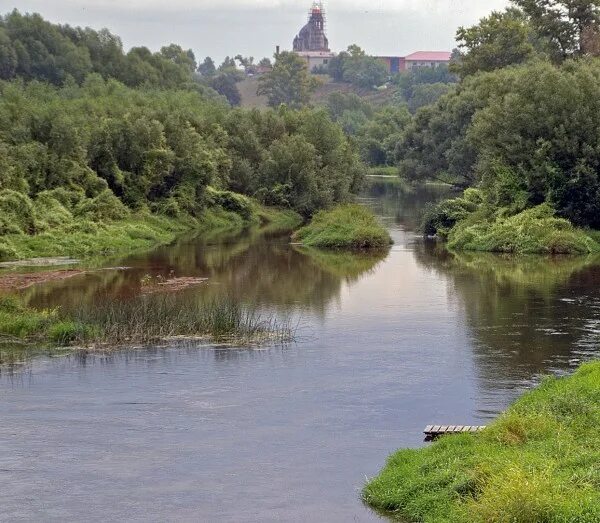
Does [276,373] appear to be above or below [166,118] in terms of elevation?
below

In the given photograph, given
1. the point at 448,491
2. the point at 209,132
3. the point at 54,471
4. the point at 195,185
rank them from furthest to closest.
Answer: the point at 209,132
the point at 195,185
the point at 54,471
the point at 448,491

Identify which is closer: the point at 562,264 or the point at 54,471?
the point at 54,471

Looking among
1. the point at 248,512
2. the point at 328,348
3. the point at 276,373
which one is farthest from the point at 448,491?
the point at 328,348

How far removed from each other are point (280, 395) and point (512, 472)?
10.3 meters

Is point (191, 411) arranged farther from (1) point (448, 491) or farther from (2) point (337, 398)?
(1) point (448, 491)

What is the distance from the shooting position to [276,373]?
93.5 ft

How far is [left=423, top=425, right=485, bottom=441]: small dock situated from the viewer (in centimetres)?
2154

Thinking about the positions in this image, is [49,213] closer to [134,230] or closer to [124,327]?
[134,230]

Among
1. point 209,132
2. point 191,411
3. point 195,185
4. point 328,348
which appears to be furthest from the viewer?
point 209,132

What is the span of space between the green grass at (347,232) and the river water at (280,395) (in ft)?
37.9

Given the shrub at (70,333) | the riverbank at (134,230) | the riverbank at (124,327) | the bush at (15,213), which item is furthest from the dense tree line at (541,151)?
the shrub at (70,333)

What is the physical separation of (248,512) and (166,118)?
58.1 meters

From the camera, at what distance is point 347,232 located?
192 ft

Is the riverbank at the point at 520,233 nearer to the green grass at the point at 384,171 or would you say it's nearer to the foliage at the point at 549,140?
the foliage at the point at 549,140
